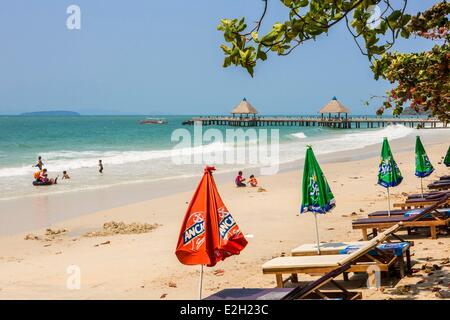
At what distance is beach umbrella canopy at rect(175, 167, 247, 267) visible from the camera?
5766 millimetres

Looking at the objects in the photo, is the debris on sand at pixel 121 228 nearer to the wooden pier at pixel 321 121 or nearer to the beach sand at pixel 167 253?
the beach sand at pixel 167 253

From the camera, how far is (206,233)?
577cm

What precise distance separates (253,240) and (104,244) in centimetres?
307

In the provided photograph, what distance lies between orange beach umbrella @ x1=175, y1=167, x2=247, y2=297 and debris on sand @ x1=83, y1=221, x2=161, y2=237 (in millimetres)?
7069

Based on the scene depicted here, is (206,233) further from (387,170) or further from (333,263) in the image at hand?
(387,170)

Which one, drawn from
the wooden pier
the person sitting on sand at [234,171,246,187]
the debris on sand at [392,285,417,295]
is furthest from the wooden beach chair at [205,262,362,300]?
the wooden pier

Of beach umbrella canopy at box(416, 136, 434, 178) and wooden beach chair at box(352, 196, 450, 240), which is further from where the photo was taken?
beach umbrella canopy at box(416, 136, 434, 178)

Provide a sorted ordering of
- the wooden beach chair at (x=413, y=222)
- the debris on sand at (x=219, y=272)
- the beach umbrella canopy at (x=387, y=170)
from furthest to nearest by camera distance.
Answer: the beach umbrella canopy at (x=387, y=170) → the wooden beach chair at (x=413, y=222) → the debris on sand at (x=219, y=272)

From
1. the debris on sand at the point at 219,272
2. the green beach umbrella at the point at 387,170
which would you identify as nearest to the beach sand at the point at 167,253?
the debris on sand at the point at 219,272

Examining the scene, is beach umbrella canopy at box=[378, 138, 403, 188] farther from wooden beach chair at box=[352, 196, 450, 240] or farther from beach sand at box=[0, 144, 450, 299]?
beach sand at box=[0, 144, 450, 299]

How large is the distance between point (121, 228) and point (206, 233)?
768 cm

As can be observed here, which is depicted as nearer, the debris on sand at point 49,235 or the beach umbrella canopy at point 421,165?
the debris on sand at point 49,235

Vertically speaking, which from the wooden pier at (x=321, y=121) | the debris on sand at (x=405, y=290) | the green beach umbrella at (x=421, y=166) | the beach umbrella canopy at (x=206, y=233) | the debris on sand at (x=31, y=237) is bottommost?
the debris on sand at (x=405, y=290)

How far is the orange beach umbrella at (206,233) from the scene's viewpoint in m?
5.77
